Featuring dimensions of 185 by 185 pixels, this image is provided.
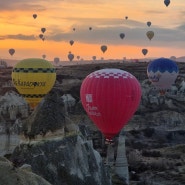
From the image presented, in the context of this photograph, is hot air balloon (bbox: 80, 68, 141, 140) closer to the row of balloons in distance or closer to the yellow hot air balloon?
the row of balloons in distance

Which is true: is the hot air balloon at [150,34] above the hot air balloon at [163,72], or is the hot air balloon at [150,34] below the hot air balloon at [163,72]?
above

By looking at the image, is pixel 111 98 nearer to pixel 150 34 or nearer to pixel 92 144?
pixel 92 144

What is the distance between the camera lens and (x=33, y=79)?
3656 cm

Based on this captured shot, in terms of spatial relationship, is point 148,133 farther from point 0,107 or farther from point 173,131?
point 0,107

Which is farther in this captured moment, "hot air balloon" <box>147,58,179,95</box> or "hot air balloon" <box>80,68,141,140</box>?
"hot air balloon" <box>147,58,179,95</box>

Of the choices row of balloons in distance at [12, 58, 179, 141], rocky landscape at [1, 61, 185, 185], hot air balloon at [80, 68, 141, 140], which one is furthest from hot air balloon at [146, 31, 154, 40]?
hot air balloon at [80, 68, 141, 140]

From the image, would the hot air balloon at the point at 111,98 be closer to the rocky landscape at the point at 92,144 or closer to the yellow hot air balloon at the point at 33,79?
the rocky landscape at the point at 92,144

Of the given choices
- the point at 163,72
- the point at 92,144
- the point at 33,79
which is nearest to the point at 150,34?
the point at 163,72

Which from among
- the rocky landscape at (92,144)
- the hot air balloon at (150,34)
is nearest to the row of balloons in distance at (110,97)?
the rocky landscape at (92,144)

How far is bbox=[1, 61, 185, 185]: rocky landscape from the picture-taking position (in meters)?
15.3

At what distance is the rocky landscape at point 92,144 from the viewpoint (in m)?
15.3

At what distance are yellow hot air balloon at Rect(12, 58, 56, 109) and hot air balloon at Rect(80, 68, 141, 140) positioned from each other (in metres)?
12.9

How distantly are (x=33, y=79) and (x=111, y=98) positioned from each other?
558 inches

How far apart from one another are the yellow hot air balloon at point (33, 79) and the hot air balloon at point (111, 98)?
12864 millimetres
